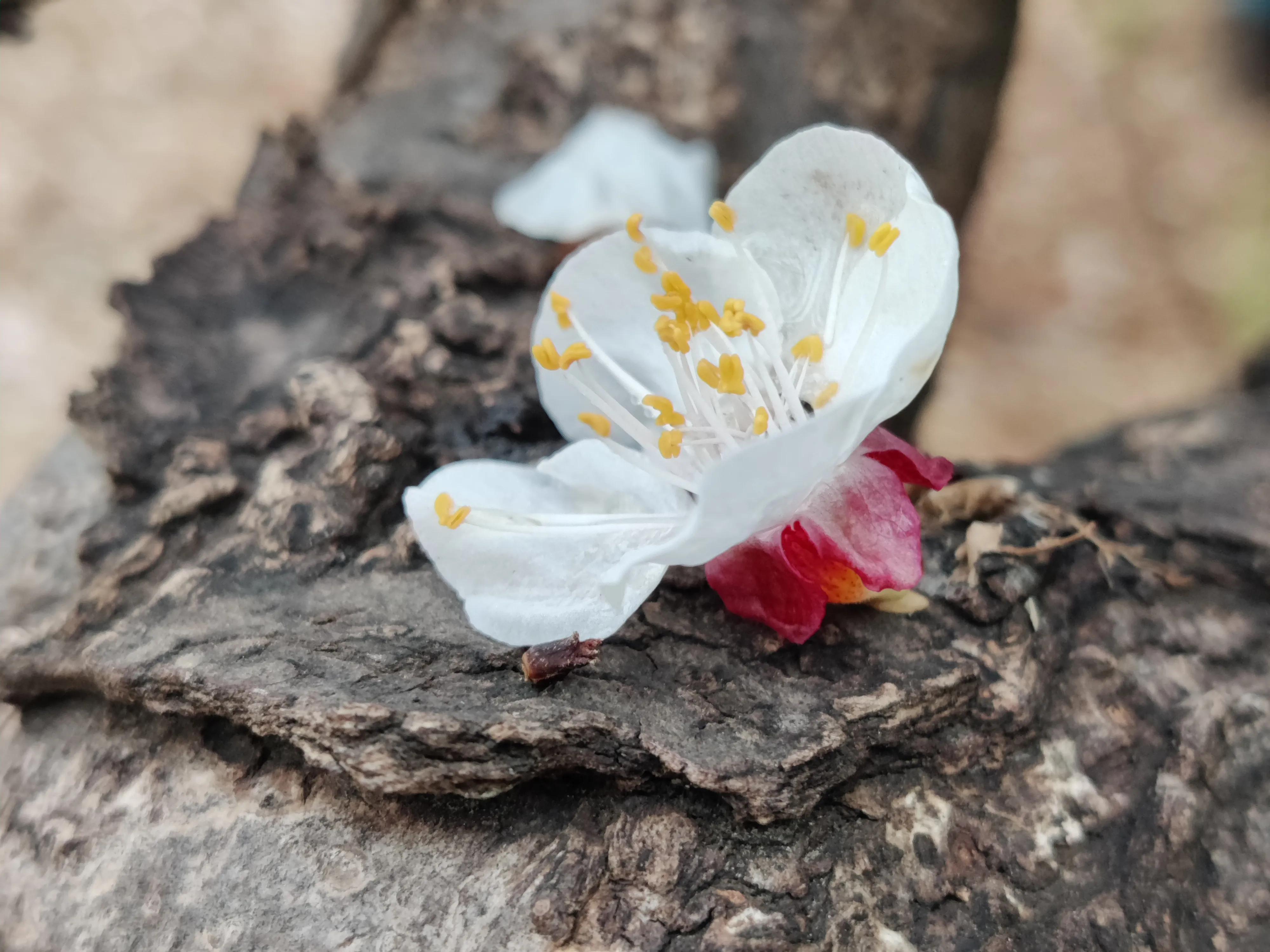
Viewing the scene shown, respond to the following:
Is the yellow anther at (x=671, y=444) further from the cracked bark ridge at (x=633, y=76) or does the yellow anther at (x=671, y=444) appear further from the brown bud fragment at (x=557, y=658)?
the cracked bark ridge at (x=633, y=76)

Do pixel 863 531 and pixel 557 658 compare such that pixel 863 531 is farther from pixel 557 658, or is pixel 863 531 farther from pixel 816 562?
pixel 557 658

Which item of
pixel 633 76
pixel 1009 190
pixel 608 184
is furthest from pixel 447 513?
pixel 1009 190

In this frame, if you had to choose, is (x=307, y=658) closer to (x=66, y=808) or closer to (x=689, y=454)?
(x=66, y=808)

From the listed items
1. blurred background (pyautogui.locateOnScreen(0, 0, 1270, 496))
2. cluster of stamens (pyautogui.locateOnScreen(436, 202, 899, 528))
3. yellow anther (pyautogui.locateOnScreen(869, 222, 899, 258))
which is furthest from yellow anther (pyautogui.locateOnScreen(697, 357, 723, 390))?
blurred background (pyautogui.locateOnScreen(0, 0, 1270, 496))

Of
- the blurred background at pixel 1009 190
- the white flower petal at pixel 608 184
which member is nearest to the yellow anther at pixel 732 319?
the white flower petal at pixel 608 184

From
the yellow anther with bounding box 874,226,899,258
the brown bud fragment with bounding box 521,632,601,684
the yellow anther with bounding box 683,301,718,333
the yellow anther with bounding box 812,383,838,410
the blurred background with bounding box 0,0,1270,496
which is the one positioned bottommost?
the blurred background with bounding box 0,0,1270,496

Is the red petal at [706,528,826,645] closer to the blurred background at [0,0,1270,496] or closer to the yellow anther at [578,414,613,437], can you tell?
the yellow anther at [578,414,613,437]

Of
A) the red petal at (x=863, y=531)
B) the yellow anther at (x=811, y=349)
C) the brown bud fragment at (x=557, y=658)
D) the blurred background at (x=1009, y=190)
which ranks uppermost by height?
the yellow anther at (x=811, y=349)
